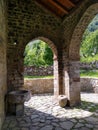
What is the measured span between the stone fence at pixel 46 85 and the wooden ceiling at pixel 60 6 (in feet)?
14.9

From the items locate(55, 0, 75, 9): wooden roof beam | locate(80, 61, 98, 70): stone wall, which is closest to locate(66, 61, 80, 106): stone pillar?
locate(55, 0, 75, 9): wooden roof beam

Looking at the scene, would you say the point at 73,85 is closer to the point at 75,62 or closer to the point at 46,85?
the point at 75,62

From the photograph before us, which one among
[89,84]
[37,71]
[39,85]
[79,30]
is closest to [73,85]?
[79,30]

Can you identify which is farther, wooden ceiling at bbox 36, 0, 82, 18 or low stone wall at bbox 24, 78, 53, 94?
low stone wall at bbox 24, 78, 53, 94

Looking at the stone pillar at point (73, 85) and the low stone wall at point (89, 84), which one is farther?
the low stone wall at point (89, 84)

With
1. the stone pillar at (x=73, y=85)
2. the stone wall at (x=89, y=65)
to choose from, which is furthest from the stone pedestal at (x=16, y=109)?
the stone wall at (x=89, y=65)

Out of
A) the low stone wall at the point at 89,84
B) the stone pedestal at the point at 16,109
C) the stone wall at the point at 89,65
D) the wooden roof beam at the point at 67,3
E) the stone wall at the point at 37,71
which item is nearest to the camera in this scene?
the stone pedestal at the point at 16,109

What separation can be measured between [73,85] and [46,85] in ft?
12.4

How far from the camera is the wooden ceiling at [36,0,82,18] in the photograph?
21.5ft

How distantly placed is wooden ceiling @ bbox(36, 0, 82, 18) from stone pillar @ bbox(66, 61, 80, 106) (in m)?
2.19

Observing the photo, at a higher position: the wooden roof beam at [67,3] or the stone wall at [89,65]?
the wooden roof beam at [67,3]

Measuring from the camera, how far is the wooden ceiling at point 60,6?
258 inches

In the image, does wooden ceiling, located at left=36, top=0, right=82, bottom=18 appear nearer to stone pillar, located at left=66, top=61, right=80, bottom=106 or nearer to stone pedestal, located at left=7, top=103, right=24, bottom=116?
stone pillar, located at left=66, top=61, right=80, bottom=106

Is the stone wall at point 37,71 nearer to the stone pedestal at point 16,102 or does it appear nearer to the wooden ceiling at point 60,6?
the wooden ceiling at point 60,6
